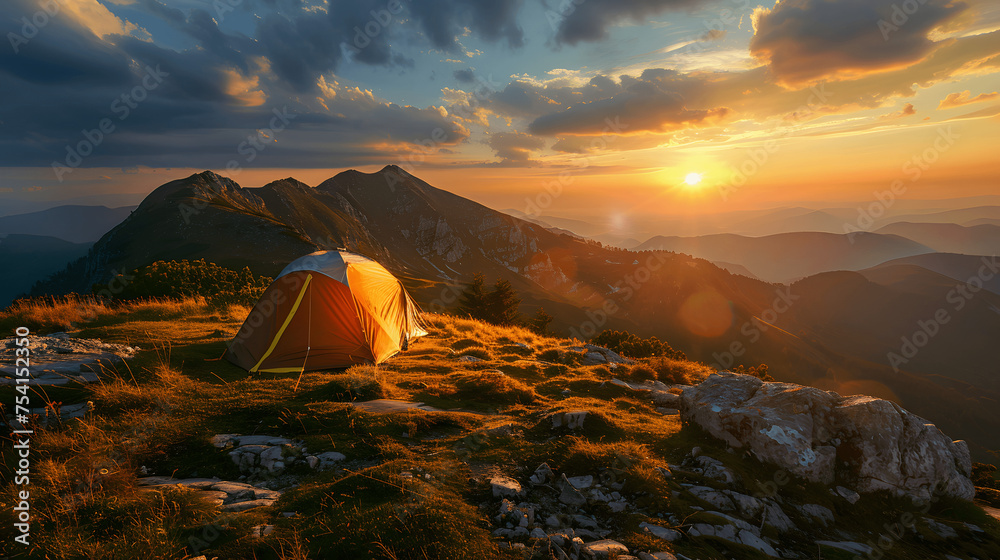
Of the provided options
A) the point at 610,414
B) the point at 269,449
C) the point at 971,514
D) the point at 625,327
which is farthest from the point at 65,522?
the point at 625,327

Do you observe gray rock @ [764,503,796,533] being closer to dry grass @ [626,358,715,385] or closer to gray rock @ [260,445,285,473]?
gray rock @ [260,445,285,473]

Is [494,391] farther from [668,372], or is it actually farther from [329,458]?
[668,372]

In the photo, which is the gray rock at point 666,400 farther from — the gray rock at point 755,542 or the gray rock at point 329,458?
the gray rock at point 329,458

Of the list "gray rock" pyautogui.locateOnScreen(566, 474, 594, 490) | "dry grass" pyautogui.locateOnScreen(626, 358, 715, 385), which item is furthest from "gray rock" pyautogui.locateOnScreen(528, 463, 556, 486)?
"dry grass" pyautogui.locateOnScreen(626, 358, 715, 385)

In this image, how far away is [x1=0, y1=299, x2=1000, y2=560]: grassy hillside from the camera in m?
4.32

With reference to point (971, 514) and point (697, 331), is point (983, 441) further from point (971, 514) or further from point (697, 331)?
point (971, 514)

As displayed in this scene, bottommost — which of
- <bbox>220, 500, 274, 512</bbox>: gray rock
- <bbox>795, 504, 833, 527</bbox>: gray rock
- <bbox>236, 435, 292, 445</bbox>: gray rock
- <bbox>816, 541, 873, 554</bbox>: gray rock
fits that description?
<bbox>816, 541, 873, 554</bbox>: gray rock

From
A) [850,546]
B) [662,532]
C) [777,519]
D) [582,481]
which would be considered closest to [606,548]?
[662,532]

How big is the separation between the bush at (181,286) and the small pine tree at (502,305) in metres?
28.4

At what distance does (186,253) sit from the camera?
300 feet

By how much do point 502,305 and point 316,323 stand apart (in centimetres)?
3858

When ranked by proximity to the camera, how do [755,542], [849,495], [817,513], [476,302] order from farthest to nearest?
[476,302], [849,495], [817,513], [755,542]

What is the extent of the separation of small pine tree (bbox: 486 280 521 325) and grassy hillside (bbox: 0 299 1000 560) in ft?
122

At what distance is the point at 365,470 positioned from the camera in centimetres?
589
